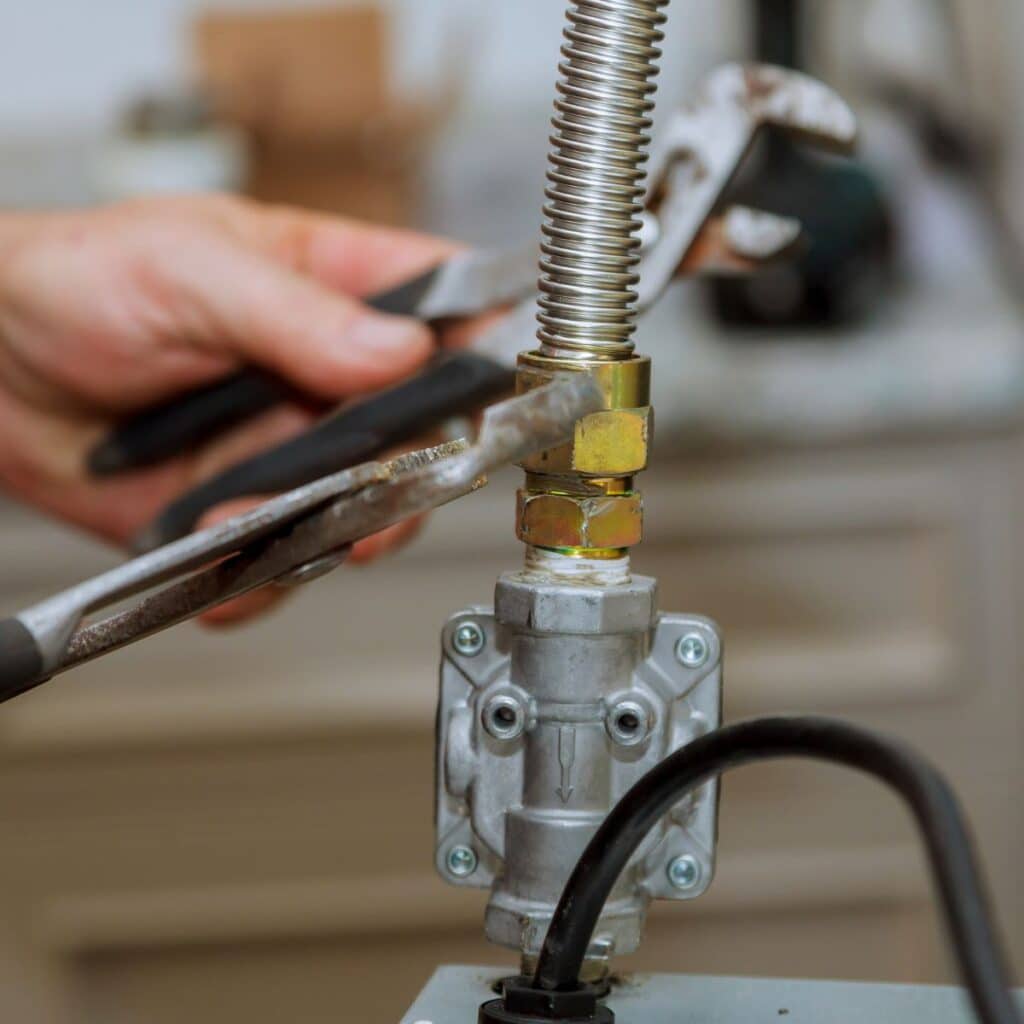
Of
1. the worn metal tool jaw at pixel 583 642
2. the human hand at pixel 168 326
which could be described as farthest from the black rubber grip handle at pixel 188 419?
the worn metal tool jaw at pixel 583 642

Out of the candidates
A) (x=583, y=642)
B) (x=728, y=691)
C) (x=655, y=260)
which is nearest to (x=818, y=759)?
(x=583, y=642)

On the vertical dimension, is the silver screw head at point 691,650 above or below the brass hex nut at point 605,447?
below

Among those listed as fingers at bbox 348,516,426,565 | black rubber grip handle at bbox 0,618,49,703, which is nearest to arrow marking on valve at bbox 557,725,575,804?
black rubber grip handle at bbox 0,618,49,703

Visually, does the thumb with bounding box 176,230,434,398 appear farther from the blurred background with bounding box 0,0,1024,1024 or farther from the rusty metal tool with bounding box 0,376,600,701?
the blurred background with bounding box 0,0,1024,1024

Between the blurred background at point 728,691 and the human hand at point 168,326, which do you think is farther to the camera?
the blurred background at point 728,691

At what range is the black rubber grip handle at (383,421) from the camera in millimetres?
467

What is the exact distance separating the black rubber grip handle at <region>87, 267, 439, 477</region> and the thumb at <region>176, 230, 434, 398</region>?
1 centimetres

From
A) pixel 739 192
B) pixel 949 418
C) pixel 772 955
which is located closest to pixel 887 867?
pixel 772 955

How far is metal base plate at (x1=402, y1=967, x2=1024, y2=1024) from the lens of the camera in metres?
0.32

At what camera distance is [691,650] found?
0.33 m

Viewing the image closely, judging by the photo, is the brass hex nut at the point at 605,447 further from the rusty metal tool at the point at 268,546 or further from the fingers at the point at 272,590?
the fingers at the point at 272,590

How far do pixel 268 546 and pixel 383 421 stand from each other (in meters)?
0.19

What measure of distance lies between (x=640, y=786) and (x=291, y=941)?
2.29 ft

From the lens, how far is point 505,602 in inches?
12.4
